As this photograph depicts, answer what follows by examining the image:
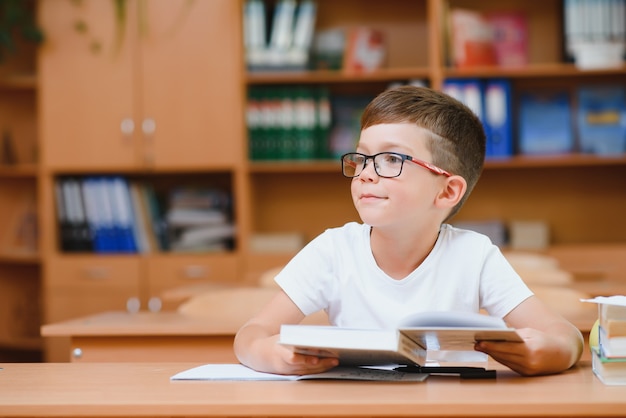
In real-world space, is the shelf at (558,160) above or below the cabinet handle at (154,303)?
above

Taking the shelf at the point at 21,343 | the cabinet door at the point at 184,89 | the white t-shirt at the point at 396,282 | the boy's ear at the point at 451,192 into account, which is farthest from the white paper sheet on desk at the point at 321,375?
the shelf at the point at 21,343

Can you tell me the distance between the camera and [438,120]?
1602 mm

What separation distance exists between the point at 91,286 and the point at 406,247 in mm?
3300

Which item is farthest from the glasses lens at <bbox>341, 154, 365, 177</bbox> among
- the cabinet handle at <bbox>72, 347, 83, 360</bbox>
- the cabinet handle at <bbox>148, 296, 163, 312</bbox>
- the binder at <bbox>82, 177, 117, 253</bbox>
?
the binder at <bbox>82, 177, 117, 253</bbox>

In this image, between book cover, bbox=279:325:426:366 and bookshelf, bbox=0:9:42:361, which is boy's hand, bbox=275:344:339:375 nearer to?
book cover, bbox=279:325:426:366

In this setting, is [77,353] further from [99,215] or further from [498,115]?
[498,115]

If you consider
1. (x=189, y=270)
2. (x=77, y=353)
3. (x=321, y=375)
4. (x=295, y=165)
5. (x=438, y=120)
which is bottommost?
(x=189, y=270)

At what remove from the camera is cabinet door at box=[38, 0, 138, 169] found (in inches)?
183

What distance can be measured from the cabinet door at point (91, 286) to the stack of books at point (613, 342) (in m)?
3.57

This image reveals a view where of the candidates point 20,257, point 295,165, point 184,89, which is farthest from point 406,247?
point 20,257

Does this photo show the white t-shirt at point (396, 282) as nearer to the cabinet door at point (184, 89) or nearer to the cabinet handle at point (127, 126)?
the cabinet door at point (184, 89)

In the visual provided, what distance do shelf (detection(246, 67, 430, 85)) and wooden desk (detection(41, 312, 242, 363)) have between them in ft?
7.87

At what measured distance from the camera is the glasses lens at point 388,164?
5.02ft

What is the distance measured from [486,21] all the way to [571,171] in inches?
35.2
